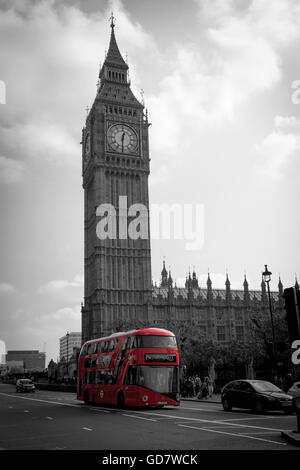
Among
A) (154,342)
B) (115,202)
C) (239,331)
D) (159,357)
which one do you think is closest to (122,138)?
(115,202)

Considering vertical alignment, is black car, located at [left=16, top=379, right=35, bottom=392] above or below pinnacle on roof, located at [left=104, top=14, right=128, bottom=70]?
below

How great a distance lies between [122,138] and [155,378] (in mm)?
74677

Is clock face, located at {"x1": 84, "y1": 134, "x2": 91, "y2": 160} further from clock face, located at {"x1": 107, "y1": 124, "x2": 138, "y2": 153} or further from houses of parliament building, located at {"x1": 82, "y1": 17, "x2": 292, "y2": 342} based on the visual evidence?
clock face, located at {"x1": 107, "y1": 124, "x2": 138, "y2": 153}

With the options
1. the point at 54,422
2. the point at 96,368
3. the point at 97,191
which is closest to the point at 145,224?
the point at 97,191

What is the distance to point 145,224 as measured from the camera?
92375 mm

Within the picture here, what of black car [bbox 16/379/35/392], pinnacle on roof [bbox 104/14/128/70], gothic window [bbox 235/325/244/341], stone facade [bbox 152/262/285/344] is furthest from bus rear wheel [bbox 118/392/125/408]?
pinnacle on roof [bbox 104/14/128/70]

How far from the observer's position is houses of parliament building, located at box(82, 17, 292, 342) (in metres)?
87.1

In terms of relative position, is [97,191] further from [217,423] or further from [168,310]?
[217,423]

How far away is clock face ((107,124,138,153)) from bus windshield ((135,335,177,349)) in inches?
2821

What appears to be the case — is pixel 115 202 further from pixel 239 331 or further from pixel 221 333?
pixel 239 331

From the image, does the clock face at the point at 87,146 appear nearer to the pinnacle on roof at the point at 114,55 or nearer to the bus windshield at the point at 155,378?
the pinnacle on roof at the point at 114,55

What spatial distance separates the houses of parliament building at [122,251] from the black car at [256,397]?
57.2 m

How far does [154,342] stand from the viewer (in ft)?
81.0

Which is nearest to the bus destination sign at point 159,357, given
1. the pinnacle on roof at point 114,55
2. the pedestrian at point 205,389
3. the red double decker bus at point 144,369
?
the red double decker bus at point 144,369
